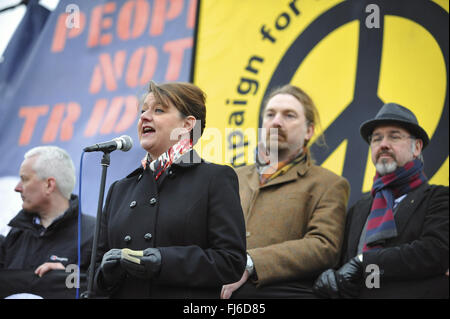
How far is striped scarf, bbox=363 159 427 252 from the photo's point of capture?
11.0ft

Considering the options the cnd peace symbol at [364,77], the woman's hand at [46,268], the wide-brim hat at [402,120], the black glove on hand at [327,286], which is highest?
the cnd peace symbol at [364,77]

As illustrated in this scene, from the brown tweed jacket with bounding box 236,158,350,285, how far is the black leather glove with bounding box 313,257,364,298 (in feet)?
0.47

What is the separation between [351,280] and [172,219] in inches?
49.6

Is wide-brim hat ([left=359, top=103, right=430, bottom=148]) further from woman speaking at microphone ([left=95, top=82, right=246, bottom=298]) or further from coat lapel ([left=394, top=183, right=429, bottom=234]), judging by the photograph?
woman speaking at microphone ([left=95, top=82, right=246, bottom=298])

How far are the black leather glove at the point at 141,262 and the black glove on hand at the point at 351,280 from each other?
133cm

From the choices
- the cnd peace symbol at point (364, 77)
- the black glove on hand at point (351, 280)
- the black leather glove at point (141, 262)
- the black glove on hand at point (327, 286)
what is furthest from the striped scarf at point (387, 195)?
the black leather glove at point (141, 262)

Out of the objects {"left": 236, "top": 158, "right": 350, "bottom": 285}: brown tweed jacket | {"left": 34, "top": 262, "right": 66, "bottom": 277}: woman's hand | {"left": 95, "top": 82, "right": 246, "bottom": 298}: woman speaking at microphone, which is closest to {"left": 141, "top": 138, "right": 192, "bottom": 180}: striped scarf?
{"left": 95, "top": 82, "right": 246, "bottom": 298}: woman speaking at microphone

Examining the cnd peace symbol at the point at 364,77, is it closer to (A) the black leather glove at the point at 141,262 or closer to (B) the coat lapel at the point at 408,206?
(B) the coat lapel at the point at 408,206

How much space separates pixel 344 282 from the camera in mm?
3322

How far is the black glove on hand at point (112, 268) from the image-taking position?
7.70ft

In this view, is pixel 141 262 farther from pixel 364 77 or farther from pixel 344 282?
pixel 364 77

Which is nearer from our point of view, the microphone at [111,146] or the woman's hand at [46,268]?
the microphone at [111,146]

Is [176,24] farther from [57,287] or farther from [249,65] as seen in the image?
[57,287]
